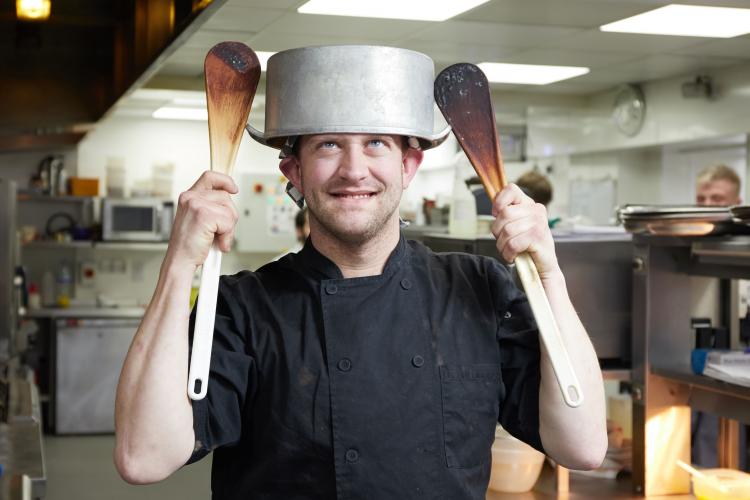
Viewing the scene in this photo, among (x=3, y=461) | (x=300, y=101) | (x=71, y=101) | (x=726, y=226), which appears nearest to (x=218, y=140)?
(x=300, y=101)

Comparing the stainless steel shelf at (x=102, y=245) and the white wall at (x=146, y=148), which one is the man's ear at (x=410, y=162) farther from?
the white wall at (x=146, y=148)

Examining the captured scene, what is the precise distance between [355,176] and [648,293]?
1485 mm

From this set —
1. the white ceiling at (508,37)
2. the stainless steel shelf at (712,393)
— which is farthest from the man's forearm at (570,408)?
the white ceiling at (508,37)

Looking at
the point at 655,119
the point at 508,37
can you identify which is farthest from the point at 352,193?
the point at 655,119

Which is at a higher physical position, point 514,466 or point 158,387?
point 158,387

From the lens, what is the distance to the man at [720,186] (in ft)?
16.9

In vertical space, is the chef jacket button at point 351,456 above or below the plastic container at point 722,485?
above

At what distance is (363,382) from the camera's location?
155 centimetres

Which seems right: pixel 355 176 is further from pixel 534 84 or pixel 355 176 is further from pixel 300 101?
pixel 534 84

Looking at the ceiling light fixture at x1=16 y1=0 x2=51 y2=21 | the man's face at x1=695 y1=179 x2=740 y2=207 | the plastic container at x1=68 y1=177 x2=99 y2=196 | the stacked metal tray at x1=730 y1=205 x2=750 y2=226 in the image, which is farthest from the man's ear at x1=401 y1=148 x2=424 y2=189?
the plastic container at x1=68 y1=177 x2=99 y2=196

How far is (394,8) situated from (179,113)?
4464 mm

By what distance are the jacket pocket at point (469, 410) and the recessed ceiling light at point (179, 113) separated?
6.82 meters

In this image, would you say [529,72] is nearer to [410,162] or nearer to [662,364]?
[662,364]

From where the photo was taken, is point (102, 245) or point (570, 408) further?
point (102, 245)
